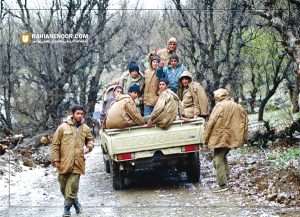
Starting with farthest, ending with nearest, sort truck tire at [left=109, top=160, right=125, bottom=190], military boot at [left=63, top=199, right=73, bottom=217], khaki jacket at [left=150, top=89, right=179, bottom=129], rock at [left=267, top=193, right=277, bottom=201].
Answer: truck tire at [left=109, top=160, right=125, bottom=190] < khaki jacket at [left=150, top=89, right=179, bottom=129] < rock at [left=267, top=193, right=277, bottom=201] < military boot at [left=63, top=199, right=73, bottom=217]

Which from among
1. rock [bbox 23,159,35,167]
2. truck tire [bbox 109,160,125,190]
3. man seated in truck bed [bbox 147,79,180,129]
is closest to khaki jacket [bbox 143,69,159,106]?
man seated in truck bed [bbox 147,79,180,129]

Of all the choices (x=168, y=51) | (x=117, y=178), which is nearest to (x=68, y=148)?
(x=117, y=178)

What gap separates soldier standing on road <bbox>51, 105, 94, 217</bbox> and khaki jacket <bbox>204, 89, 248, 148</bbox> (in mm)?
2419

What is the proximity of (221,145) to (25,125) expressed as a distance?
667 inches

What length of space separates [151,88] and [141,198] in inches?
104

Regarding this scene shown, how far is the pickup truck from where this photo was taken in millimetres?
10023

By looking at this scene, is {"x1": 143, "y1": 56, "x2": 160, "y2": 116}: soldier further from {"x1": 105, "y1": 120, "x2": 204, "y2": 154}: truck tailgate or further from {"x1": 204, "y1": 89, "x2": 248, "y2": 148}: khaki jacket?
{"x1": 204, "y1": 89, "x2": 248, "y2": 148}: khaki jacket

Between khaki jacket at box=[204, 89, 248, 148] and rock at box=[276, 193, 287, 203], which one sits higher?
khaki jacket at box=[204, 89, 248, 148]

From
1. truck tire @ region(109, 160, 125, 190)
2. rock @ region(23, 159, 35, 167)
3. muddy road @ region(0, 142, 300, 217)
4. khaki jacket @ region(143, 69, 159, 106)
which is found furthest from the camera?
rock @ region(23, 159, 35, 167)

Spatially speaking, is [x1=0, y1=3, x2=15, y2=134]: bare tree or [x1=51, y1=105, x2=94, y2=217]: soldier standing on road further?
[x1=0, y1=3, x2=15, y2=134]: bare tree

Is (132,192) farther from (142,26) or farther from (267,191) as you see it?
(142,26)

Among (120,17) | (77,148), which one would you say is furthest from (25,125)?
(77,148)

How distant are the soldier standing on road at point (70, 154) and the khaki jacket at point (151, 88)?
3.02 metres

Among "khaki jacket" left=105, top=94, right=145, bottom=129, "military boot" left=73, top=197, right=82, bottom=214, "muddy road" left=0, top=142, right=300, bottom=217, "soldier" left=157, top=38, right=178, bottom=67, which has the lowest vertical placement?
"muddy road" left=0, top=142, right=300, bottom=217
